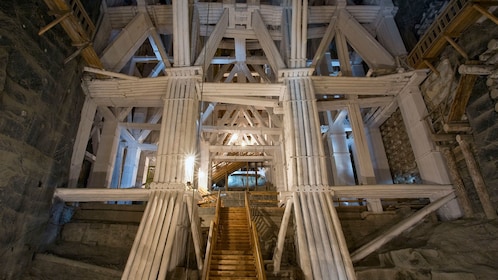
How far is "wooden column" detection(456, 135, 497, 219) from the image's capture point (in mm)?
5980

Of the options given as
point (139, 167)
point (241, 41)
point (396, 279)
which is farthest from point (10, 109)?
point (139, 167)

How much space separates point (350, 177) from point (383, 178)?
60.0 inches

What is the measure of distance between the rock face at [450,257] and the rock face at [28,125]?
8.66 meters

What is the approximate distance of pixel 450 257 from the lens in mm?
5590

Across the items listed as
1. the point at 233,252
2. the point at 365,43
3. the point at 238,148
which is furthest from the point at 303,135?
the point at 238,148

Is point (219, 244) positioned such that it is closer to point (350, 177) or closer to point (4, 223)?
point (4, 223)

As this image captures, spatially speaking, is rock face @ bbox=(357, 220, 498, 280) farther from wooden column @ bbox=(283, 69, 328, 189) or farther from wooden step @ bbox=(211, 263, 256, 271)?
wooden step @ bbox=(211, 263, 256, 271)

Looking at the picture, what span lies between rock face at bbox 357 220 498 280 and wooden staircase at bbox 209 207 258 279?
2.99 meters

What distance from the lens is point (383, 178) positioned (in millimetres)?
11609

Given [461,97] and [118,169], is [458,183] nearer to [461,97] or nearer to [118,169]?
[461,97]

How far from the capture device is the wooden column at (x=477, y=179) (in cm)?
598

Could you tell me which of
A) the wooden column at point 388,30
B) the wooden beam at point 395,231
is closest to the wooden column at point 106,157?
the wooden beam at point 395,231

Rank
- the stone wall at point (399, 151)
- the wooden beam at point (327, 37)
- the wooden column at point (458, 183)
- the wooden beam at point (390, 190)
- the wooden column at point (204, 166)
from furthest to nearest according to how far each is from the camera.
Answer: the wooden column at point (204, 166) → the stone wall at point (399, 151) → the wooden beam at point (327, 37) → the wooden beam at point (390, 190) → the wooden column at point (458, 183)

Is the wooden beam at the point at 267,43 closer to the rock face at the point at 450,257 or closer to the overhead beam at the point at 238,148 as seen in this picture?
the rock face at the point at 450,257
